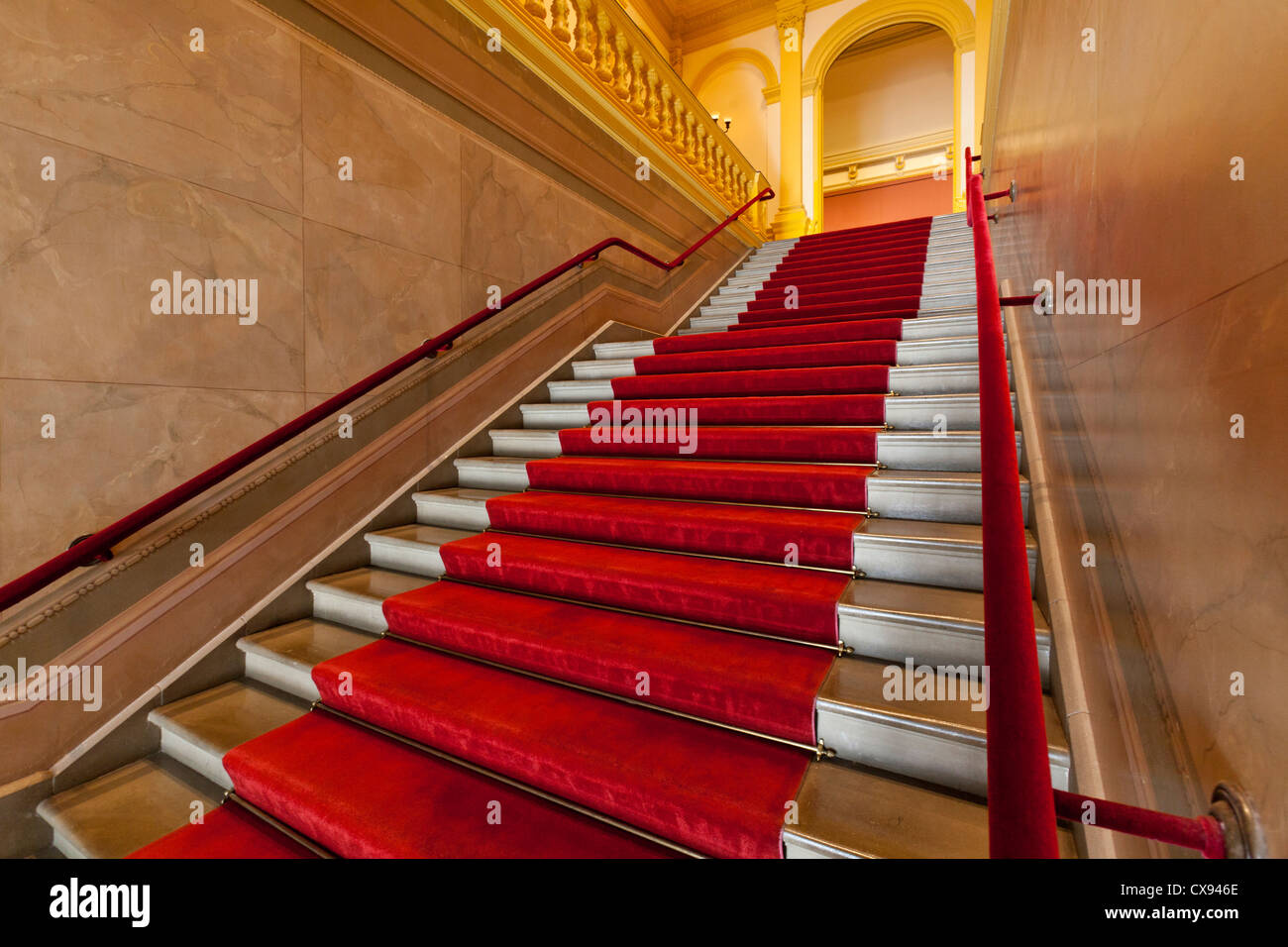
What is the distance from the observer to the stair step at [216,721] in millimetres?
1744

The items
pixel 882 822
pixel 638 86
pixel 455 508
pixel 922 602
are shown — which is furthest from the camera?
pixel 638 86

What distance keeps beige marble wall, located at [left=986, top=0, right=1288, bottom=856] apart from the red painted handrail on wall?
0.11 m

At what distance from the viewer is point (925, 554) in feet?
5.76

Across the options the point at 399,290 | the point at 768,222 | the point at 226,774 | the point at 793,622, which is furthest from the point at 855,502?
the point at 768,222

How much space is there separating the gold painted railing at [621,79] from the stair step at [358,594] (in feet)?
10.1

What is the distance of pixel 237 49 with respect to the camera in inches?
88.3

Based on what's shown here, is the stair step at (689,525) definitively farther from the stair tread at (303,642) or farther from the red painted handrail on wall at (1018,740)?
the red painted handrail on wall at (1018,740)

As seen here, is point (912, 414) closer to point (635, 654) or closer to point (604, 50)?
point (635, 654)

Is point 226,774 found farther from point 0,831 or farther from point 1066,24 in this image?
point 1066,24

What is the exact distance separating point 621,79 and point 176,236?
381 centimetres

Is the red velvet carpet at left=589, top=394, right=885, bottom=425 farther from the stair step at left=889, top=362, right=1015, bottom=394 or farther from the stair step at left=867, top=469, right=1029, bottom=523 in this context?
the stair step at left=867, top=469, right=1029, bottom=523

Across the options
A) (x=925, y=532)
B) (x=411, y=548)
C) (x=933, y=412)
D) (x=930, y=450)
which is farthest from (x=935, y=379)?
(x=411, y=548)

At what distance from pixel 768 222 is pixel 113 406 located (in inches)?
337
